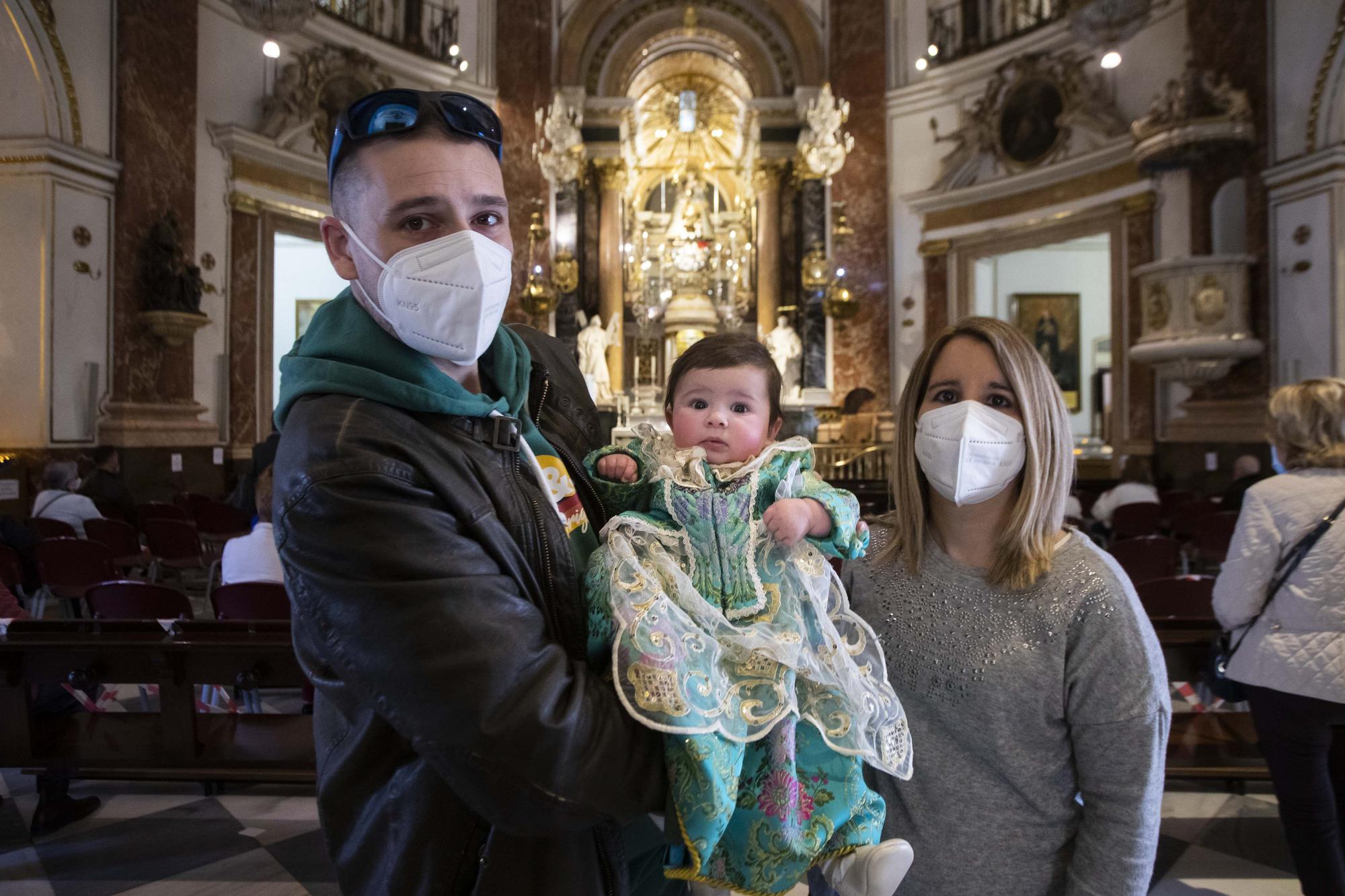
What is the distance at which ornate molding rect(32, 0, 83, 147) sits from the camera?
855cm

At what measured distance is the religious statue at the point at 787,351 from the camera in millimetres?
13711

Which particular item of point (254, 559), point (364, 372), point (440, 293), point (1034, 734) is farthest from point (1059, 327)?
point (364, 372)

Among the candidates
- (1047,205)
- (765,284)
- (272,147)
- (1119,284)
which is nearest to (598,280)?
(765,284)

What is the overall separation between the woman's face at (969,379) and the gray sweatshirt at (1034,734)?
0.90 ft

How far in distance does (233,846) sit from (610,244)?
1289cm

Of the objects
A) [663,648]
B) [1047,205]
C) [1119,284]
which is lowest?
[663,648]

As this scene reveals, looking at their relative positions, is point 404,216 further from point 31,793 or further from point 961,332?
point 31,793

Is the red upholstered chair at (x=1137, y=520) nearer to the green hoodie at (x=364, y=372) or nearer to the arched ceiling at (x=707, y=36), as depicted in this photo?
the green hoodie at (x=364, y=372)

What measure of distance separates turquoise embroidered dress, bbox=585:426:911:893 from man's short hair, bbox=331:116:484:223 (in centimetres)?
59

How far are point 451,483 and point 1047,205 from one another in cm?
1257

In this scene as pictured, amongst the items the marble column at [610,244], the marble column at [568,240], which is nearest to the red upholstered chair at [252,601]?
the marble column at [568,240]

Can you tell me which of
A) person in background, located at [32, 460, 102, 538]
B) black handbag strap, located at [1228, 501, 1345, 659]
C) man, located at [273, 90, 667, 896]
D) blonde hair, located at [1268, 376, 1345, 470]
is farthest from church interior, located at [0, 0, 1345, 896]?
blonde hair, located at [1268, 376, 1345, 470]

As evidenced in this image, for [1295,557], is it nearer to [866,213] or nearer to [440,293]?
[440,293]

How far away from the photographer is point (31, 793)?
351 centimetres
